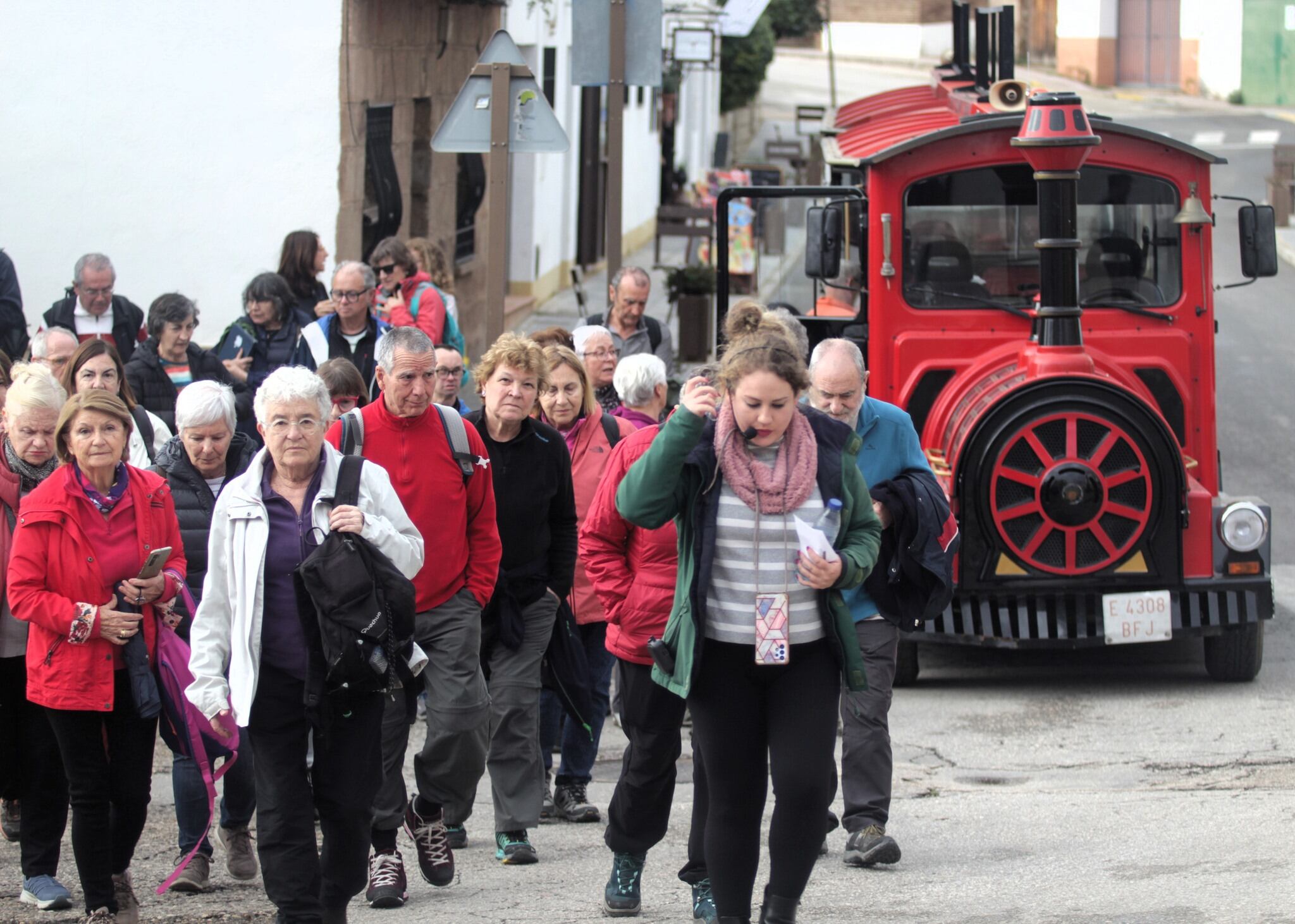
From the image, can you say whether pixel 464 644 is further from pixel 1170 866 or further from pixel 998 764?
pixel 998 764

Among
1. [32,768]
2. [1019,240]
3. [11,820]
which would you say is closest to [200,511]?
[32,768]

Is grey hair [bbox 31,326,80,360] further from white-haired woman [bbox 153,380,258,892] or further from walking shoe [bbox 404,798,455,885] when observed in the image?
walking shoe [bbox 404,798,455,885]

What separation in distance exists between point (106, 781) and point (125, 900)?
14.8 inches

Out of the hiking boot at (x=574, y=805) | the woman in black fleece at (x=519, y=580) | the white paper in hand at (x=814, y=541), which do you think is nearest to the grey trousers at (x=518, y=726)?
the woman in black fleece at (x=519, y=580)

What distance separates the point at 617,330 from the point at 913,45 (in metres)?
56.8

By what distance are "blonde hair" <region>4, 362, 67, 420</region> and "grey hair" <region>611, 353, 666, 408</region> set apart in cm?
215

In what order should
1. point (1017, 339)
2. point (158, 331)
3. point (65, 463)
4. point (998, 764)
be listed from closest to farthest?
point (65, 463), point (998, 764), point (158, 331), point (1017, 339)

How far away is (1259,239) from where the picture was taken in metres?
8.48

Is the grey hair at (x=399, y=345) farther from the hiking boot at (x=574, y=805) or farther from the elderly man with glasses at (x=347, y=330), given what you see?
the elderly man with glasses at (x=347, y=330)

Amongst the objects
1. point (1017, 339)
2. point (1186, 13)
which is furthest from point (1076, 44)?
point (1017, 339)

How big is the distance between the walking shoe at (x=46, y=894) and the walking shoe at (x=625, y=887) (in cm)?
168

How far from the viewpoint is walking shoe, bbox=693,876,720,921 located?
5004 millimetres

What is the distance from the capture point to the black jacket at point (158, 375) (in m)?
7.88

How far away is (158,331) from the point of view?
7953 mm
